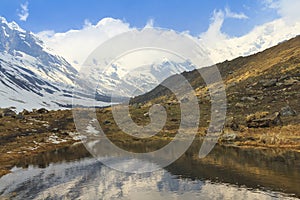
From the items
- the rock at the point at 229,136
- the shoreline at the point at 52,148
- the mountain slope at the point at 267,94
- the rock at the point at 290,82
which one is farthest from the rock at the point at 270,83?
the rock at the point at 229,136

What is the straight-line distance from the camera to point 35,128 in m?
141

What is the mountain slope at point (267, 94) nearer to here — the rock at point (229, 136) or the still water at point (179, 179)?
the rock at point (229, 136)

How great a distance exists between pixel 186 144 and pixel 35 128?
228 ft

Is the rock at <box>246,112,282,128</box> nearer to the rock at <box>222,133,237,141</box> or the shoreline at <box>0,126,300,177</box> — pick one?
the rock at <box>222,133,237,141</box>

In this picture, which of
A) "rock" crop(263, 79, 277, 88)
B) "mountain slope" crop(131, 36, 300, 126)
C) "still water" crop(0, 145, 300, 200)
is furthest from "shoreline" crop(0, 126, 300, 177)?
"rock" crop(263, 79, 277, 88)

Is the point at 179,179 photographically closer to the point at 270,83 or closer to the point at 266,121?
the point at 266,121

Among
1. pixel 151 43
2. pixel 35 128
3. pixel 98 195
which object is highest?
pixel 151 43

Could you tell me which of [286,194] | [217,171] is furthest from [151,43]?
[286,194]

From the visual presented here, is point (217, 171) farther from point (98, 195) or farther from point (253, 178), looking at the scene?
point (98, 195)

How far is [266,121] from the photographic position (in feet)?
307

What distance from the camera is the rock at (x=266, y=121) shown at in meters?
92.4

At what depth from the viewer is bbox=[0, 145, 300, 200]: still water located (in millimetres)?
45656

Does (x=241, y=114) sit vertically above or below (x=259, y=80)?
below

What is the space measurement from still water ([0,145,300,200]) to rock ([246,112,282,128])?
1812 centimetres
